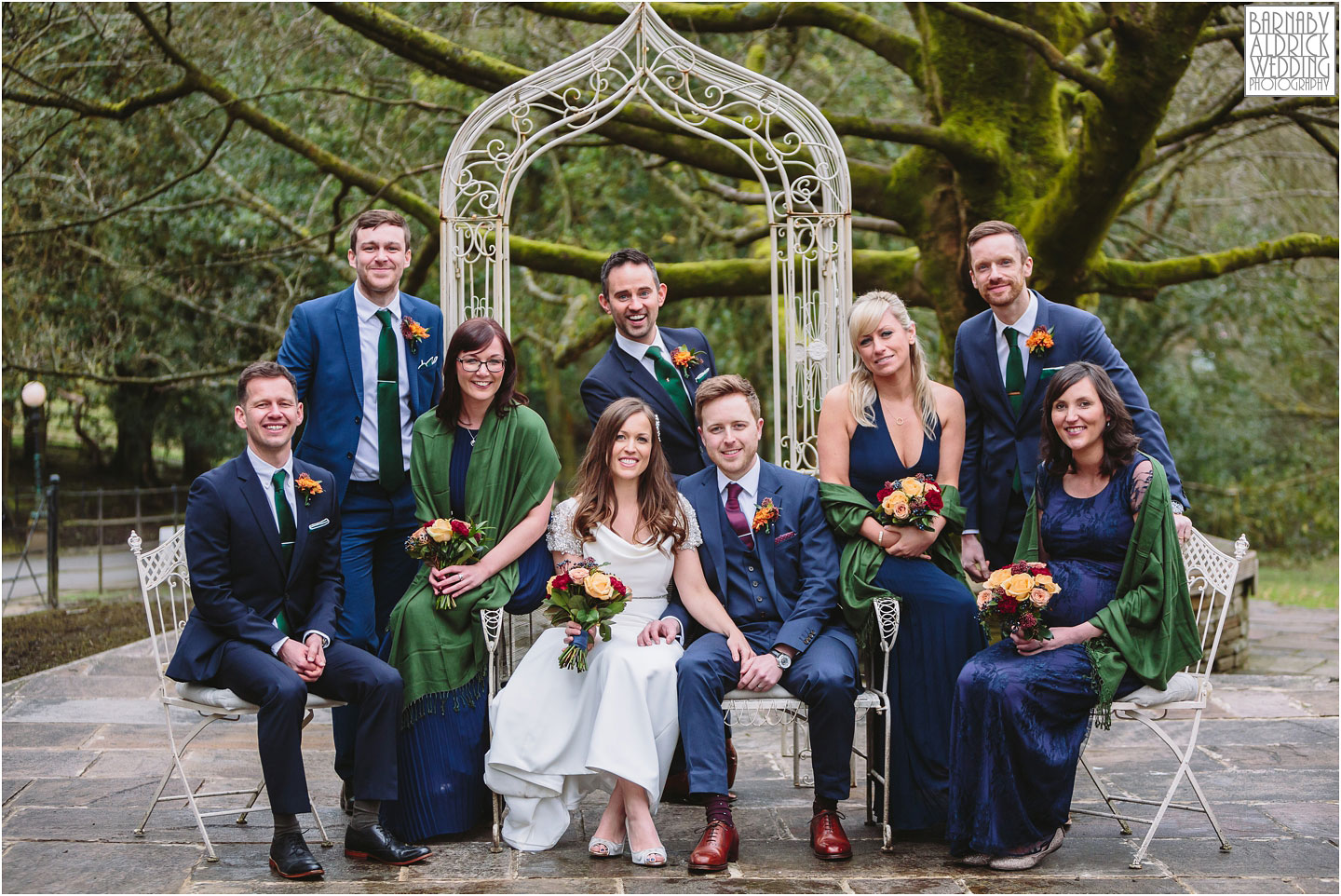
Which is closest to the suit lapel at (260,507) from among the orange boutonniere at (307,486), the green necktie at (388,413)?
the orange boutonniere at (307,486)

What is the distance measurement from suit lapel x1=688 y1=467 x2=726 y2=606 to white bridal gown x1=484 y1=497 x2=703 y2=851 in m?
0.07

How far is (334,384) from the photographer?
4.29m

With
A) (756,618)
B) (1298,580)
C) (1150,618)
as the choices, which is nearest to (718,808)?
(756,618)

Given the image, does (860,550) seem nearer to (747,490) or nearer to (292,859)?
(747,490)

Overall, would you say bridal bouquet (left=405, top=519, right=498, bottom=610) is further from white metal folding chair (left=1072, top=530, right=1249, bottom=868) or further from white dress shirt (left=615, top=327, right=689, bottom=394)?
white metal folding chair (left=1072, top=530, right=1249, bottom=868)

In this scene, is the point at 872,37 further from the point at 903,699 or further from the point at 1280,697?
the point at 903,699

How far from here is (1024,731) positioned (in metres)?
3.66

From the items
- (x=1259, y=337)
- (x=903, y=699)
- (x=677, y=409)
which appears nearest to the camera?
(x=903, y=699)

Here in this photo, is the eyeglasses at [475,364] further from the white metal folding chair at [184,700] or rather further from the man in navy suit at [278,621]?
the white metal folding chair at [184,700]

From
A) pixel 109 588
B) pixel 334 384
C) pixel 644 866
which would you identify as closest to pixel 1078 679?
pixel 644 866

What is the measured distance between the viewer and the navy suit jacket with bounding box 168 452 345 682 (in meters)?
3.77

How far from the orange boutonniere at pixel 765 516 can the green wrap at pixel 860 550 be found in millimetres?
196

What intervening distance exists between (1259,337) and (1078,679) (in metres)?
13.4

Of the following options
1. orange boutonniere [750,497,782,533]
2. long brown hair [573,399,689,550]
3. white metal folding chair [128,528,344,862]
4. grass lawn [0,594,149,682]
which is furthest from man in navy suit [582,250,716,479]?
grass lawn [0,594,149,682]
